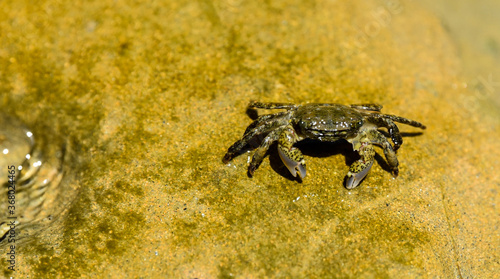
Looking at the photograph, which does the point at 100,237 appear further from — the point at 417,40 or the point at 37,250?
the point at 417,40

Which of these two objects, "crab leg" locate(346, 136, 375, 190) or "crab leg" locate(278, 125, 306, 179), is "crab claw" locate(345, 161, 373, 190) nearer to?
"crab leg" locate(346, 136, 375, 190)

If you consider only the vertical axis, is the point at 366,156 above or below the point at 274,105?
below

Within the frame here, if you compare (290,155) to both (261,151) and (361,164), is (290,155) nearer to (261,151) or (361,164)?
(261,151)

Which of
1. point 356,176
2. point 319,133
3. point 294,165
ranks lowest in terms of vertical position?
point 356,176

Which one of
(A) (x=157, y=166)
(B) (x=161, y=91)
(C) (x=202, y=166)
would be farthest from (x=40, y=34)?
(C) (x=202, y=166)

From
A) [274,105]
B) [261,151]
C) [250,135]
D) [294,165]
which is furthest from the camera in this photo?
[274,105]

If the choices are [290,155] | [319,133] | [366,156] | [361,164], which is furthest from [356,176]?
[290,155]
